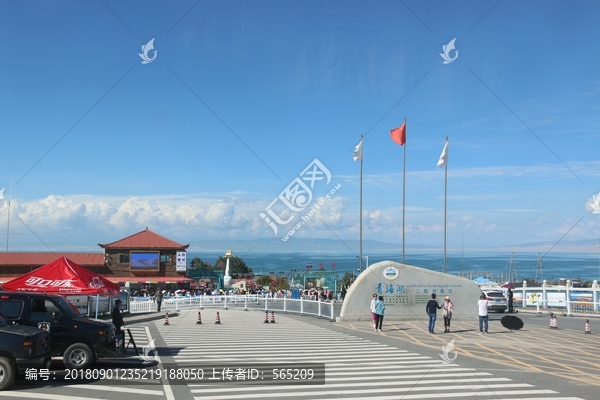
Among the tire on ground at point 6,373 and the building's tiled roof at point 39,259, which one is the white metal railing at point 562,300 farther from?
the building's tiled roof at point 39,259

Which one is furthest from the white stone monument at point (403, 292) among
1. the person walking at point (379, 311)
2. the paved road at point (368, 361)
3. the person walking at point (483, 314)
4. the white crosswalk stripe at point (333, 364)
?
the person walking at point (483, 314)

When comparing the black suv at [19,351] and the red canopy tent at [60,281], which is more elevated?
the red canopy tent at [60,281]

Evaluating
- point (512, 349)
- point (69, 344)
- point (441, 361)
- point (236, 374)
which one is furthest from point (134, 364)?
point (512, 349)

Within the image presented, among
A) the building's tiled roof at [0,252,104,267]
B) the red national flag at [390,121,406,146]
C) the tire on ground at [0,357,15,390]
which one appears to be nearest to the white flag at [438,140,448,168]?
the red national flag at [390,121,406,146]

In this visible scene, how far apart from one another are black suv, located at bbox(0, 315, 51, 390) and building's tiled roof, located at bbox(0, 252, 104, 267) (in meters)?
47.8

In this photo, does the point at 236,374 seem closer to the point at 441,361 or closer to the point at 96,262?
the point at 441,361

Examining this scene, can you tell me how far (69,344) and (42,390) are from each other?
7.74 feet

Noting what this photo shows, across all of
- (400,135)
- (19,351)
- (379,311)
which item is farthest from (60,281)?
(400,135)

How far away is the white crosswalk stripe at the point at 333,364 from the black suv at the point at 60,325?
7.55 feet

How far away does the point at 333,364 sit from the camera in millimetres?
14078

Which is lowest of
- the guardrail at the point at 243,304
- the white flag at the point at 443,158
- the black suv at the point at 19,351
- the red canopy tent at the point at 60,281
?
the guardrail at the point at 243,304

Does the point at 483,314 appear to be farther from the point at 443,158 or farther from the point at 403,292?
the point at 443,158

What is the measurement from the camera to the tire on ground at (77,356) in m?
12.9

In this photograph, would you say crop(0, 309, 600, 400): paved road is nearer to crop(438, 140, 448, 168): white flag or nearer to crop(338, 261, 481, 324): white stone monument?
crop(338, 261, 481, 324): white stone monument
